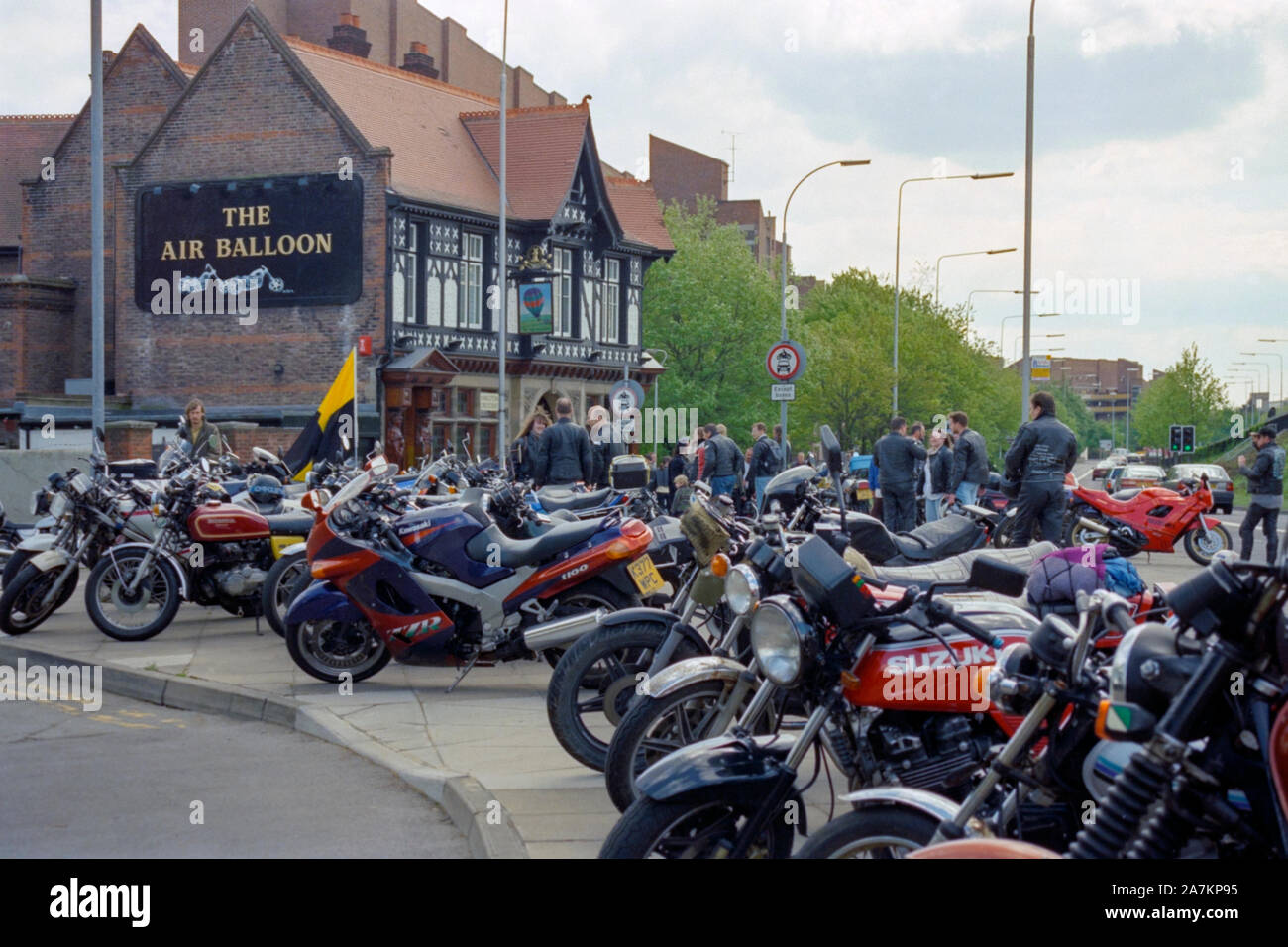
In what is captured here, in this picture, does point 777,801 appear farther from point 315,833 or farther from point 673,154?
point 673,154

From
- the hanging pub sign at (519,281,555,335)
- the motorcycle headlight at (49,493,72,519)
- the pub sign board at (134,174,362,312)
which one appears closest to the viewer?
the motorcycle headlight at (49,493,72,519)

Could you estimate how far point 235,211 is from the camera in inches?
1368

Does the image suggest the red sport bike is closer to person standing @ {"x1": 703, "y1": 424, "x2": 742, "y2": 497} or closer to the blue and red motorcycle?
person standing @ {"x1": 703, "y1": 424, "x2": 742, "y2": 497}

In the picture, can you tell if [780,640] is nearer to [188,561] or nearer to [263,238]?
[188,561]

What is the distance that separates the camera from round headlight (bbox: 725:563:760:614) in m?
4.62

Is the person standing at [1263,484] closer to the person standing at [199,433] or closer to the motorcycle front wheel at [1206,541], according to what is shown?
the motorcycle front wheel at [1206,541]

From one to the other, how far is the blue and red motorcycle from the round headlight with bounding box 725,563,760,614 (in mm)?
3944

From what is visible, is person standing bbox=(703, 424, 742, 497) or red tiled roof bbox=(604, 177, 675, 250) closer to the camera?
person standing bbox=(703, 424, 742, 497)

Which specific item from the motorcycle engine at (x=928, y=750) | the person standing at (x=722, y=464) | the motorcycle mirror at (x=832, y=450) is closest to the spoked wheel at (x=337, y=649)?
the motorcycle mirror at (x=832, y=450)

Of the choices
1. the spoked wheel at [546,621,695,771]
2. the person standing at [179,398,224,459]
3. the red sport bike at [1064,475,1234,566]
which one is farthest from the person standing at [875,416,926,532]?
the spoked wheel at [546,621,695,771]

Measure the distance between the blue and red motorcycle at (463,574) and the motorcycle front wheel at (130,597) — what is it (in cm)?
279

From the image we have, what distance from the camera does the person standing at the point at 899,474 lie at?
18516mm

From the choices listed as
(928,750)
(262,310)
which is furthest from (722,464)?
(262,310)
